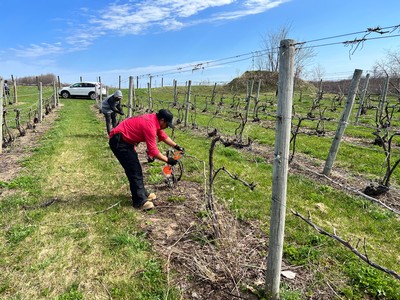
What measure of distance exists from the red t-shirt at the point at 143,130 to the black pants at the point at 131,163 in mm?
89

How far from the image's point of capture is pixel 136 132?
13.7 feet

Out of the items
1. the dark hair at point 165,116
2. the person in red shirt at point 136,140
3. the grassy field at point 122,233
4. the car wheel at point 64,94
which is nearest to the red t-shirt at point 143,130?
the person in red shirt at point 136,140

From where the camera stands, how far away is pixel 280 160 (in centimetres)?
221

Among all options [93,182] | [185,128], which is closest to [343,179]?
[93,182]

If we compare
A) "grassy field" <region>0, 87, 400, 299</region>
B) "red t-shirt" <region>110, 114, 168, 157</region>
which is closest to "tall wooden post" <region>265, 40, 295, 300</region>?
"grassy field" <region>0, 87, 400, 299</region>

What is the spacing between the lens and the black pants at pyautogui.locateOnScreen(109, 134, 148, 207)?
4.19 meters

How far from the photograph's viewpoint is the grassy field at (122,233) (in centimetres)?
272

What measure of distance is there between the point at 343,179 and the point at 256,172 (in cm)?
174

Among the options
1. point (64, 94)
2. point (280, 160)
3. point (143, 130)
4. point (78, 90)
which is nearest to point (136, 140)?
point (143, 130)

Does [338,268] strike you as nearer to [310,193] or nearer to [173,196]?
[310,193]

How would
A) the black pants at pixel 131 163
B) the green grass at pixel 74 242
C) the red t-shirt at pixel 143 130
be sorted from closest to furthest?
1. the green grass at pixel 74 242
2. the red t-shirt at pixel 143 130
3. the black pants at pixel 131 163

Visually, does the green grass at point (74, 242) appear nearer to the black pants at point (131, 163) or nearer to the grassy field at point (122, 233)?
the grassy field at point (122, 233)

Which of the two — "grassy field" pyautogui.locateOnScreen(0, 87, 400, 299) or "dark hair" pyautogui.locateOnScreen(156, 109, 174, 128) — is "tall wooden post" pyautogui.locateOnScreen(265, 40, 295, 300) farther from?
"dark hair" pyautogui.locateOnScreen(156, 109, 174, 128)

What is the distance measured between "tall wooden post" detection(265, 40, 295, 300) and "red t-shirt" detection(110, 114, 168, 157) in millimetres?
2099
